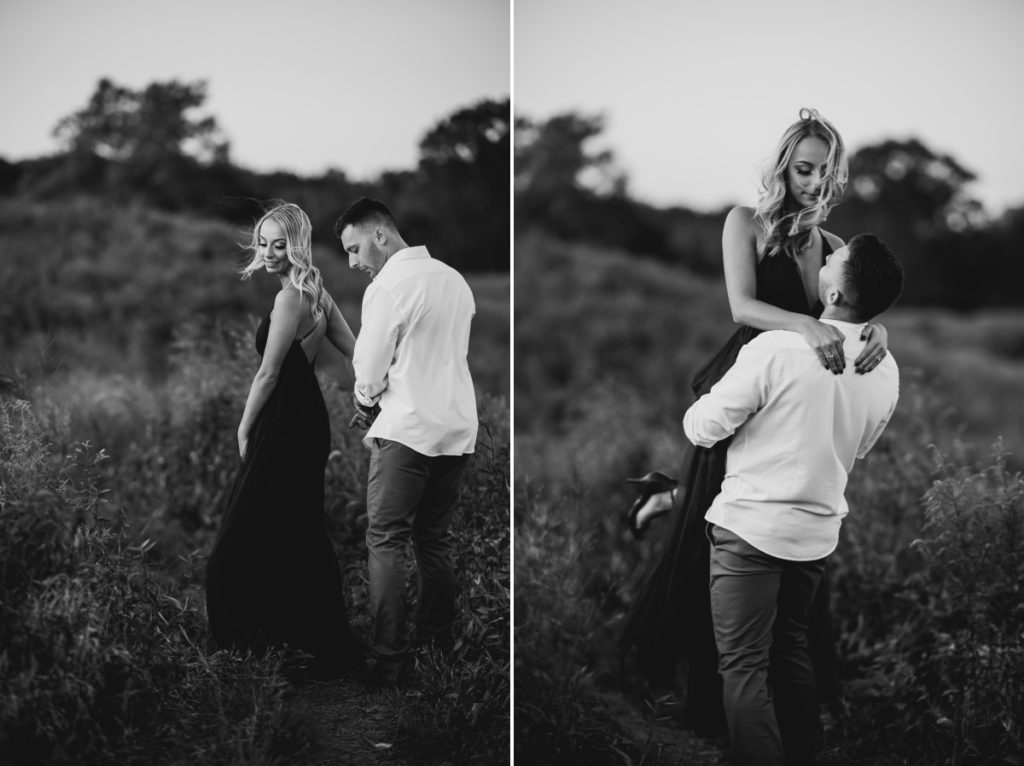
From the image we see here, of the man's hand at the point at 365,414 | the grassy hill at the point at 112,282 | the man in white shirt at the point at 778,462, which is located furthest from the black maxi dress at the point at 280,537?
the grassy hill at the point at 112,282

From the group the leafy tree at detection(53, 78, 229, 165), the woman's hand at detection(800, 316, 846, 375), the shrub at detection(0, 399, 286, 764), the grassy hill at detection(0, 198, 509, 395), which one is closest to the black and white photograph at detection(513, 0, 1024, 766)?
the woman's hand at detection(800, 316, 846, 375)

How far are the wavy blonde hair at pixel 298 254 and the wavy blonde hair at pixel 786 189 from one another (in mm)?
1459

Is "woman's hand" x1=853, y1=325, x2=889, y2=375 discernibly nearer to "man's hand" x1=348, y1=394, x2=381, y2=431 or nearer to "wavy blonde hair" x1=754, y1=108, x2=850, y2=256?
"wavy blonde hair" x1=754, y1=108, x2=850, y2=256

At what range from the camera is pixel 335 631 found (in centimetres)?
327

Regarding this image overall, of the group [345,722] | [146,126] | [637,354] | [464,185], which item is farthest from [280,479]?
[637,354]

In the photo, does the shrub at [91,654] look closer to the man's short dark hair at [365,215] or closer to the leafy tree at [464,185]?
the man's short dark hair at [365,215]

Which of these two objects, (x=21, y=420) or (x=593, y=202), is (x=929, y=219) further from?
(x=21, y=420)

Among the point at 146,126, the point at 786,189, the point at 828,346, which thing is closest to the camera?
the point at 828,346

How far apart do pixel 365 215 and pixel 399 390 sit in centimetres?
61

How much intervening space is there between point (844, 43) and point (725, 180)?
253cm

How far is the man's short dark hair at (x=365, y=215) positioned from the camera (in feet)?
10.7

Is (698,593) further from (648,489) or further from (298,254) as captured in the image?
(298,254)

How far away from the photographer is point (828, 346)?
8.64ft

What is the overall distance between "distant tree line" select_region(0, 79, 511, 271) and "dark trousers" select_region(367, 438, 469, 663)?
3.40 feet
